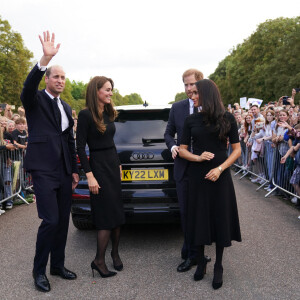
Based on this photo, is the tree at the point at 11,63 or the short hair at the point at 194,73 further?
the tree at the point at 11,63

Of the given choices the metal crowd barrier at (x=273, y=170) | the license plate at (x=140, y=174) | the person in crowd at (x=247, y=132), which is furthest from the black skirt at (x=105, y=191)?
the person in crowd at (x=247, y=132)

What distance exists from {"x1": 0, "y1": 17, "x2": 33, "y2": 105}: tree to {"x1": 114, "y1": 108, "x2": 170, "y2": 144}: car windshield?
4103cm

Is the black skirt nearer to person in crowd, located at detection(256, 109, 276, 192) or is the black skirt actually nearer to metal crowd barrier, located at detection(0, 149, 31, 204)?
metal crowd barrier, located at detection(0, 149, 31, 204)

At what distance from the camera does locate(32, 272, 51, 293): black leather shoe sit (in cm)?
374

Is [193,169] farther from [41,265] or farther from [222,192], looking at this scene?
[41,265]

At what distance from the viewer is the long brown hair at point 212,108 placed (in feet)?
11.9

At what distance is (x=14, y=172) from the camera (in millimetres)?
8094

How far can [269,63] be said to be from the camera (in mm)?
47312

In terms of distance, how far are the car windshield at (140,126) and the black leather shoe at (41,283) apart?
1.87 metres

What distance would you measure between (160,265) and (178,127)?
1517 mm

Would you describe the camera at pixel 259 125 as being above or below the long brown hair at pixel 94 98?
below

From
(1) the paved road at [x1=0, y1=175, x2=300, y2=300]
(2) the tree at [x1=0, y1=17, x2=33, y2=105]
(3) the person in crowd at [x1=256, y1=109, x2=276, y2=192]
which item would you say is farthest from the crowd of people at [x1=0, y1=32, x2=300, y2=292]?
(2) the tree at [x1=0, y1=17, x2=33, y2=105]

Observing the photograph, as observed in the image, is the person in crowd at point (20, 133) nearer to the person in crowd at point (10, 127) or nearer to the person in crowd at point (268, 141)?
the person in crowd at point (10, 127)

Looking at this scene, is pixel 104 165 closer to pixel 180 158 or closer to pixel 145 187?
pixel 180 158
